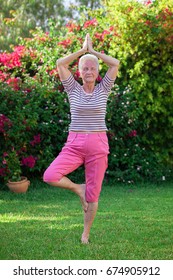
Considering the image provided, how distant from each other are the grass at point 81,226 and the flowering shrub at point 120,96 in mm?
739

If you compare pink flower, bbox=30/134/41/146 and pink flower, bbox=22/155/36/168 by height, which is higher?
pink flower, bbox=30/134/41/146

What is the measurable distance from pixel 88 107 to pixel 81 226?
58.3 inches

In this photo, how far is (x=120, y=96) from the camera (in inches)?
352

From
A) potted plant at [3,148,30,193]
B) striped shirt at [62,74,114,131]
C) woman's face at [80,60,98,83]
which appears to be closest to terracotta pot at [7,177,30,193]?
potted plant at [3,148,30,193]

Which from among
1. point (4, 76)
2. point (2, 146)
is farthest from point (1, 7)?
point (2, 146)

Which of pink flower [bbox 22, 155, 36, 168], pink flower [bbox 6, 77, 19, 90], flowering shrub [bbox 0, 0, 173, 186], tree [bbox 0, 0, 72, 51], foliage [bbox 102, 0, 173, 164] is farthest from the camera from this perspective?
tree [bbox 0, 0, 72, 51]

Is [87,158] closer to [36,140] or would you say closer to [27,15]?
[36,140]

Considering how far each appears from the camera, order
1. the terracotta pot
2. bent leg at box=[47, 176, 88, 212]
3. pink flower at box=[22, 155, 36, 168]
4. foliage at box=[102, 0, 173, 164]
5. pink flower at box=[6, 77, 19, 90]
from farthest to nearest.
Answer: foliage at box=[102, 0, 173, 164]
pink flower at box=[6, 77, 19, 90]
pink flower at box=[22, 155, 36, 168]
the terracotta pot
bent leg at box=[47, 176, 88, 212]

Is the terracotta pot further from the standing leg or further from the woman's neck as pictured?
the woman's neck

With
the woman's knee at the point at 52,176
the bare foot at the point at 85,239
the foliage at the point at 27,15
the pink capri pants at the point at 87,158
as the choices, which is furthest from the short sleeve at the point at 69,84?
the foliage at the point at 27,15

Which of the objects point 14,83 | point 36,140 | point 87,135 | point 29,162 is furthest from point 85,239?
point 14,83

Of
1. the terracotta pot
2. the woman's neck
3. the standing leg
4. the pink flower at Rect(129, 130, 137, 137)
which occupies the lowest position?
the terracotta pot

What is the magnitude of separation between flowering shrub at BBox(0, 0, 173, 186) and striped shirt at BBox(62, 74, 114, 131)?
3460mm

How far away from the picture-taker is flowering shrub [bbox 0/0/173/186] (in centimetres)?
830
